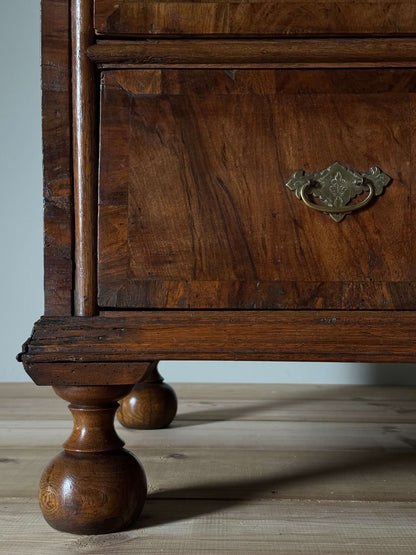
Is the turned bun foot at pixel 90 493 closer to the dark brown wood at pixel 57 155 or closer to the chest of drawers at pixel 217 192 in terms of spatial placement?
the chest of drawers at pixel 217 192

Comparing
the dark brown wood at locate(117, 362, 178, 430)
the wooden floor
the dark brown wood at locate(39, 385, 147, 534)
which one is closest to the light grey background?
the wooden floor

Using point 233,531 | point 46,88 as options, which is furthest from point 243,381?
point 46,88

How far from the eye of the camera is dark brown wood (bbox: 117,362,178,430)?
115 centimetres

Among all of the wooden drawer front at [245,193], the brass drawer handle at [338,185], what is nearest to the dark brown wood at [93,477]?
the wooden drawer front at [245,193]

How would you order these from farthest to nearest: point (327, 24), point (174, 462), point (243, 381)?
1. point (243, 381)
2. point (174, 462)
3. point (327, 24)

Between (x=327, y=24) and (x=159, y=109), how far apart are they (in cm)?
18

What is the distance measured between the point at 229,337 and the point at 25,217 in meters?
1.03

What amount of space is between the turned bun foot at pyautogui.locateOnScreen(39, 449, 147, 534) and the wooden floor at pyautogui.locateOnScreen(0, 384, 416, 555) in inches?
0.6

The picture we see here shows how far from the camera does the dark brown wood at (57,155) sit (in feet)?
2.34

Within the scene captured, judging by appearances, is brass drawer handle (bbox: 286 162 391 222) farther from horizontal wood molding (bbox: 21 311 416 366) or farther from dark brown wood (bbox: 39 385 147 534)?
dark brown wood (bbox: 39 385 147 534)

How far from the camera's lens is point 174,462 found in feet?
3.12

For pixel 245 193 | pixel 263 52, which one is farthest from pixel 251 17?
pixel 245 193

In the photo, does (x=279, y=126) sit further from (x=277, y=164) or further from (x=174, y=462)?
(x=174, y=462)

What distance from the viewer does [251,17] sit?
700 mm
